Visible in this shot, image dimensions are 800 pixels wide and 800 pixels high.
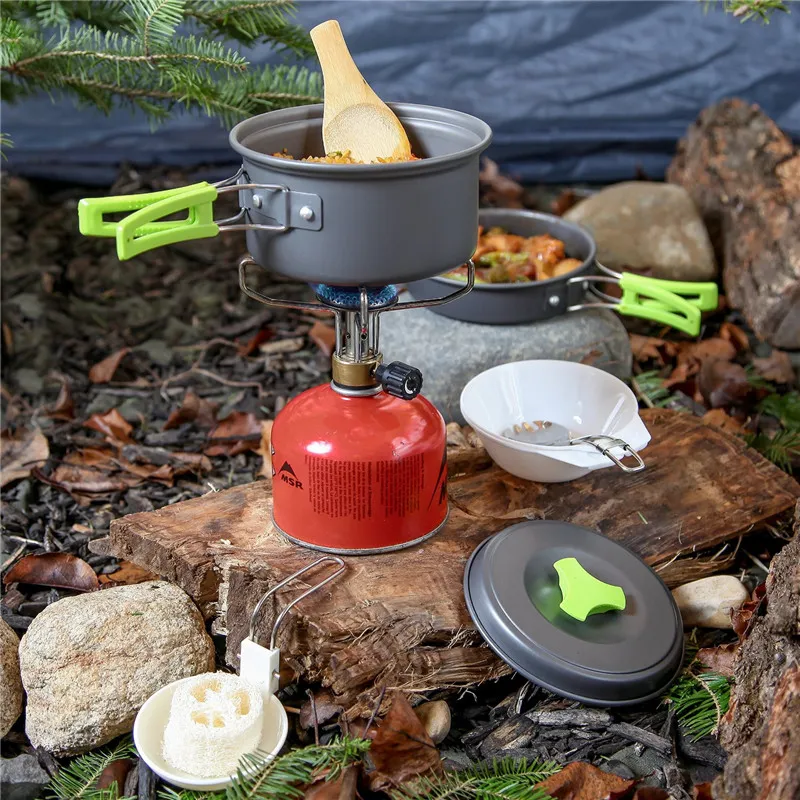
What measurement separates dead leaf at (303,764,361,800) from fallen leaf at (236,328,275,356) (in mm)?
1293

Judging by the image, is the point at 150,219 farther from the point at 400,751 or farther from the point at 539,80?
the point at 539,80

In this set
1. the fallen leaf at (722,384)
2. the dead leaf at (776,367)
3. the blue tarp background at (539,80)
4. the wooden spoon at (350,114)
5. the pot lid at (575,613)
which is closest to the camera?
the pot lid at (575,613)

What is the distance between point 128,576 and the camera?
158cm

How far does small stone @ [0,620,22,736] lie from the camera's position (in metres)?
1.33

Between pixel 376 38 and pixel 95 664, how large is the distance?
200cm

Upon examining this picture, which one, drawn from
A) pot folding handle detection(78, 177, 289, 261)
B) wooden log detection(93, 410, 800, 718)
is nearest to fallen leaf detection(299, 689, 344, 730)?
wooden log detection(93, 410, 800, 718)

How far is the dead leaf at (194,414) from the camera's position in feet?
6.73

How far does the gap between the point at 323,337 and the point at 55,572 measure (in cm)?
94

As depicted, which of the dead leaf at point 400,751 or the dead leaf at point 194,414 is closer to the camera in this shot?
the dead leaf at point 400,751

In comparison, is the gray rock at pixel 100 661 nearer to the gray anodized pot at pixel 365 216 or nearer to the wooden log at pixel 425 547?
the wooden log at pixel 425 547

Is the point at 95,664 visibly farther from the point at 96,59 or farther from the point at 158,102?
the point at 158,102

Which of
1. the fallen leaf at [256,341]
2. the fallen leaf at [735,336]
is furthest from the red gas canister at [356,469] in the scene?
the fallen leaf at [735,336]

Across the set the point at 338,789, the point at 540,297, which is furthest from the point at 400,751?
the point at 540,297

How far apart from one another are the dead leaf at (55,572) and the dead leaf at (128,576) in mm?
21
